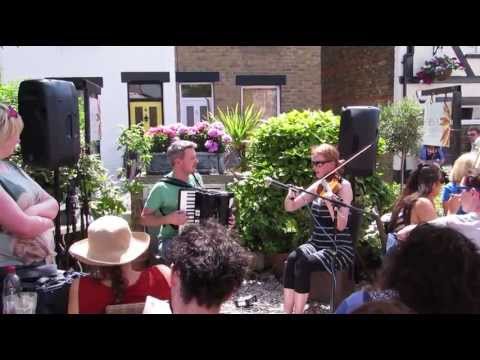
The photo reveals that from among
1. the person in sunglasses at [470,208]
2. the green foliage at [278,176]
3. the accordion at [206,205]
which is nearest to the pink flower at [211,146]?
the green foliage at [278,176]

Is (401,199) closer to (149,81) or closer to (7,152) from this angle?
(7,152)

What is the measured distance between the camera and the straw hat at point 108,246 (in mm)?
2258

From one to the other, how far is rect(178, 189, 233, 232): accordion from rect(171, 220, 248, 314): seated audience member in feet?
5.50

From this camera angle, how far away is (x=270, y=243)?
529 centimetres

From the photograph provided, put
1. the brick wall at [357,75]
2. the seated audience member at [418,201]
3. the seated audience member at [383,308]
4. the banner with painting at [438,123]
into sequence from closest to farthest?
the seated audience member at [383,308], the seated audience member at [418,201], the banner with painting at [438,123], the brick wall at [357,75]

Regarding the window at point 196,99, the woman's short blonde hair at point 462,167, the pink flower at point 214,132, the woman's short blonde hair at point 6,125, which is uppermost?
the window at point 196,99

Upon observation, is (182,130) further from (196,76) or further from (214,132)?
(196,76)

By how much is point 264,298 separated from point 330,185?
5.00ft

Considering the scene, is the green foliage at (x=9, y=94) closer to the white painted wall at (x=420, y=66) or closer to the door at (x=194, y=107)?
the door at (x=194, y=107)

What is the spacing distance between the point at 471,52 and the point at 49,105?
10.6 m

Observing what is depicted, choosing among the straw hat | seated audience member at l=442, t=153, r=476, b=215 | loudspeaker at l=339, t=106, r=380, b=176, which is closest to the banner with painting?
seated audience member at l=442, t=153, r=476, b=215

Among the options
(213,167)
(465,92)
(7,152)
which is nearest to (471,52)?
(465,92)

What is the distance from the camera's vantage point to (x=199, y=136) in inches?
269

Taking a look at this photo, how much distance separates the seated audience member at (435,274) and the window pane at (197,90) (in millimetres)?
12898
